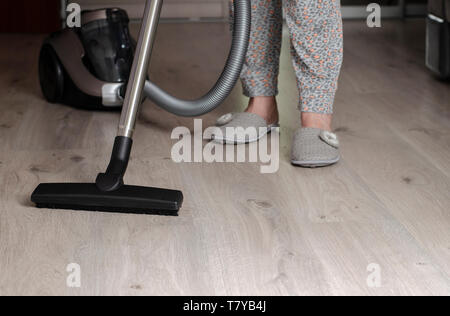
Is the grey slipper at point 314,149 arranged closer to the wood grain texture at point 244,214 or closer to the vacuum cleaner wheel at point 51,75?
the wood grain texture at point 244,214

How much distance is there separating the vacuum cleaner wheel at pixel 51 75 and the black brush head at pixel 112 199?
672 millimetres

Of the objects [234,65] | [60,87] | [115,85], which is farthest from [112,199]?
[60,87]

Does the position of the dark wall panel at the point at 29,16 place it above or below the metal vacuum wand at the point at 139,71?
below

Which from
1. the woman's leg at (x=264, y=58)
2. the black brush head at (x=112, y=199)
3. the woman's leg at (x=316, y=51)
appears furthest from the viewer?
the woman's leg at (x=264, y=58)

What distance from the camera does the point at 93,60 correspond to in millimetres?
1661

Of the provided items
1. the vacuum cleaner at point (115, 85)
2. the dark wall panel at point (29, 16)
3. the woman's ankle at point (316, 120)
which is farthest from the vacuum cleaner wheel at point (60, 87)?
the dark wall panel at point (29, 16)

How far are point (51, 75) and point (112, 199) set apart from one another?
0.78 m

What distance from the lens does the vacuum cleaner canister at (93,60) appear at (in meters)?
1.65

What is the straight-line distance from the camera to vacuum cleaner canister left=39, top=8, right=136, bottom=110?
1.65 meters

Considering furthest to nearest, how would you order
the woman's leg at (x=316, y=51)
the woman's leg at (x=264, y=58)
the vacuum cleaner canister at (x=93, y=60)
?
the vacuum cleaner canister at (x=93, y=60), the woman's leg at (x=264, y=58), the woman's leg at (x=316, y=51)

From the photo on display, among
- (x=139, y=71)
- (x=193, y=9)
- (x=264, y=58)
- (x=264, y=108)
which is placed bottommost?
(x=193, y=9)

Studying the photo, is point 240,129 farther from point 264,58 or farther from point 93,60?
point 93,60

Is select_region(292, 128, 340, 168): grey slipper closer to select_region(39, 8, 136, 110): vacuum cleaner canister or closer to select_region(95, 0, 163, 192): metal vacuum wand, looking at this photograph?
select_region(95, 0, 163, 192): metal vacuum wand

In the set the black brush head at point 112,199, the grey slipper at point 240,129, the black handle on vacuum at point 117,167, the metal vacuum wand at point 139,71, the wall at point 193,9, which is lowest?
the wall at point 193,9
